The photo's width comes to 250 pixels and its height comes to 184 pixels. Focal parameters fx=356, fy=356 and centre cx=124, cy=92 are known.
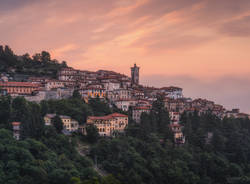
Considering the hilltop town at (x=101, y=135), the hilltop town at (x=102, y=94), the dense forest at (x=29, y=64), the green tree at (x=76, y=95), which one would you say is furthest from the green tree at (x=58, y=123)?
the dense forest at (x=29, y=64)

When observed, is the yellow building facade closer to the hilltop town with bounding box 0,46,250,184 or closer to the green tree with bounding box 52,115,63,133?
the hilltop town with bounding box 0,46,250,184

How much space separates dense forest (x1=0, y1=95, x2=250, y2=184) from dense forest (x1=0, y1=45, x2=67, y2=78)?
1515 cm

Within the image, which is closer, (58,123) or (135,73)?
(58,123)

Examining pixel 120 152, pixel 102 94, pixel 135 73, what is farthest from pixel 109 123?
pixel 135 73

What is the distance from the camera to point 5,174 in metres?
29.4

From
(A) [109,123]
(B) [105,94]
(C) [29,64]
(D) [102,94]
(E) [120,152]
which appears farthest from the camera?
(C) [29,64]

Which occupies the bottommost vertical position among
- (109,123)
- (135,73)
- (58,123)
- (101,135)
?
(101,135)

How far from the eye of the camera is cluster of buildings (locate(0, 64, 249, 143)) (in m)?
45.4

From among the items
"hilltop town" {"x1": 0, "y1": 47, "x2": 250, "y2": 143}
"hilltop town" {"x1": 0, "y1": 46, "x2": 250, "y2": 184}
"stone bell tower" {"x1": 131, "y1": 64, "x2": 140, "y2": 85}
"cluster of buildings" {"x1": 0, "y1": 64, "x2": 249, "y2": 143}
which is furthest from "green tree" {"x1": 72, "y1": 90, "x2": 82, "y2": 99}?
"stone bell tower" {"x1": 131, "y1": 64, "x2": 140, "y2": 85}

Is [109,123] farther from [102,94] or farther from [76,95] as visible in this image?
[102,94]

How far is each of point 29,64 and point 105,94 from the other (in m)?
16.8

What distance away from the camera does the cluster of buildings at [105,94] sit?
149 feet

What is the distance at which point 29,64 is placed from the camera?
64000 millimetres

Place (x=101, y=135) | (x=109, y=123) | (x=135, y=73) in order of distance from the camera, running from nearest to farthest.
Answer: (x=101, y=135), (x=109, y=123), (x=135, y=73)
